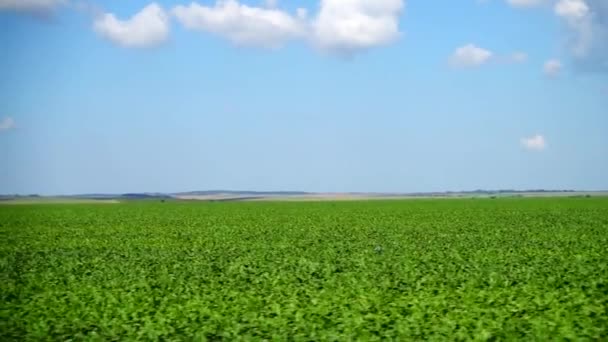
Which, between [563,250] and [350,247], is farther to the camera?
[350,247]

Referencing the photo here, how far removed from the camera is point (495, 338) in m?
10.5

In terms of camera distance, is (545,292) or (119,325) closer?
(119,325)

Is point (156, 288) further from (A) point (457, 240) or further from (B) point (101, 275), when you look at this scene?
(A) point (457, 240)

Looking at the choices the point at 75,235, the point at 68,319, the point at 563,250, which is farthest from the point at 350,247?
the point at 75,235

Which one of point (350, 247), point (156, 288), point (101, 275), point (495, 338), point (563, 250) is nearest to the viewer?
point (495, 338)

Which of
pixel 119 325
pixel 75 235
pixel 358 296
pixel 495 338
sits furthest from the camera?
pixel 75 235

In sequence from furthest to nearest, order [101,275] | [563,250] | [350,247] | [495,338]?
[350,247] < [563,250] < [101,275] < [495,338]

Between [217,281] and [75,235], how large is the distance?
18204 mm

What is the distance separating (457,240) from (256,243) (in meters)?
7.20

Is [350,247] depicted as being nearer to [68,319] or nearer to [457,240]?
[457,240]

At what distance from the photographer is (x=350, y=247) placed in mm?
23094

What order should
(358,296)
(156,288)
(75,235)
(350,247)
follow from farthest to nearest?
(75,235) < (350,247) < (156,288) < (358,296)

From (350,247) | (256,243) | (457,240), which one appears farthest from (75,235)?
(457,240)

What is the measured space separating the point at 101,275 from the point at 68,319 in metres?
4.91
